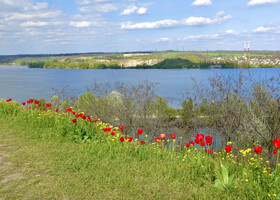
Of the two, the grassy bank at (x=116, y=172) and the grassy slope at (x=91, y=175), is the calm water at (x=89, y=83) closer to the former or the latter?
the grassy bank at (x=116, y=172)

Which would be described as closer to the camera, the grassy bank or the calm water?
the grassy bank

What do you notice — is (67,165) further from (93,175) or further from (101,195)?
(101,195)

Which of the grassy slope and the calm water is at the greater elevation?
the grassy slope

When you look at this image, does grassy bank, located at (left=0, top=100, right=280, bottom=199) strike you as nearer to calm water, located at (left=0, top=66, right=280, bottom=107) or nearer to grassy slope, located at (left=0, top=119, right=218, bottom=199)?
grassy slope, located at (left=0, top=119, right=218, bottom=199)

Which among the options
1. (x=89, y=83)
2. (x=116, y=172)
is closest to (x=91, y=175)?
(x=116, y=172)

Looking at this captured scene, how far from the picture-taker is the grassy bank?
4070 millimetres

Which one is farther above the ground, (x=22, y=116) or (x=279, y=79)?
(x=279, y=79)

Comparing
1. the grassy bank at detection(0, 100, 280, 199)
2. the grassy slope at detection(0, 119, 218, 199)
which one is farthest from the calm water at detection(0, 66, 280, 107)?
the grassy slope at detection(0, 119, 218, 199)

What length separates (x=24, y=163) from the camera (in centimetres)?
545

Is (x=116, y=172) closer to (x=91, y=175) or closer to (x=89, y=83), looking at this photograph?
(x=91, y=175)

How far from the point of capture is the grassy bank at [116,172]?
407 centimetres

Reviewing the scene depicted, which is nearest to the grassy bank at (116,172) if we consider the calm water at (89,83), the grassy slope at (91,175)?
the grassy slope at (91,175)

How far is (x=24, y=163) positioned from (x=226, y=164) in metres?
4.12

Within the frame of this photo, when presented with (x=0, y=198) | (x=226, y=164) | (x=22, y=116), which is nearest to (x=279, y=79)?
(x=226, y=164)
